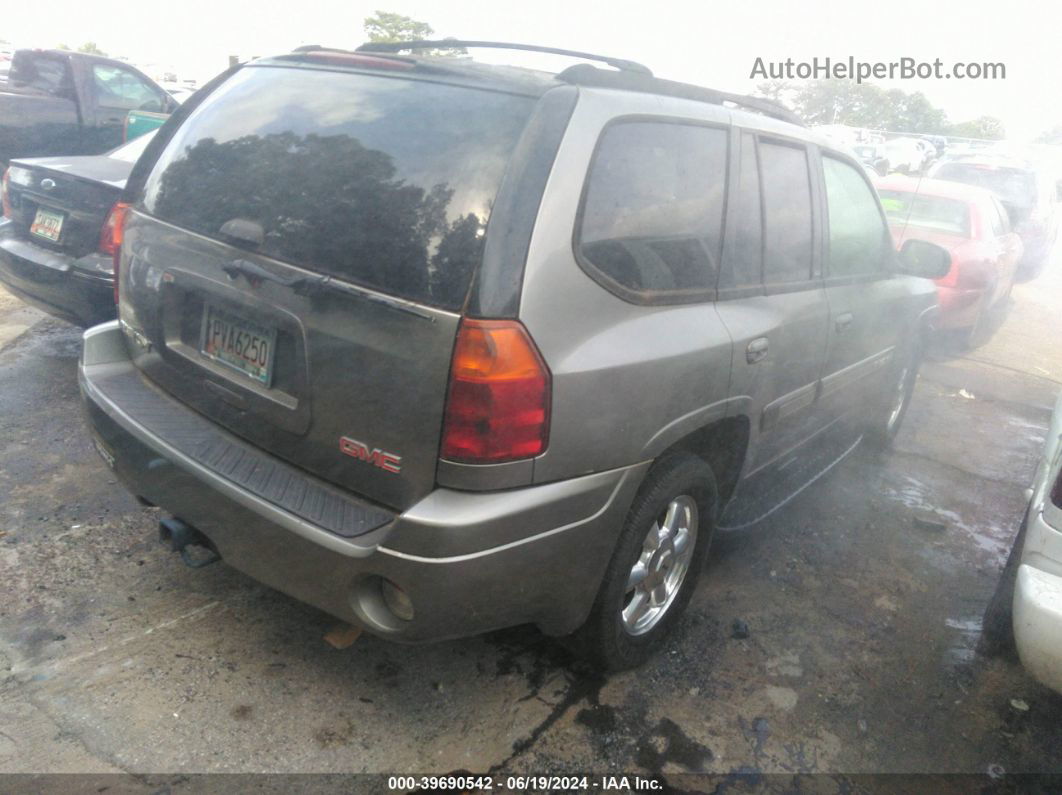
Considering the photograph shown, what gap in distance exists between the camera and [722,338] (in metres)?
2.62

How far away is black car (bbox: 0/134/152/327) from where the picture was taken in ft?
14.3

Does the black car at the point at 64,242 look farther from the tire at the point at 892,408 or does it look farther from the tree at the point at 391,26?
the tree at the point at 391,26

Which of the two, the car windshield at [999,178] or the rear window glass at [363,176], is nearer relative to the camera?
the rear window glass at [363,176]

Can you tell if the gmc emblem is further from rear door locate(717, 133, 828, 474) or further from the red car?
the red car

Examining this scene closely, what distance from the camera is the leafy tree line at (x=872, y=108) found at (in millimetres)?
35531

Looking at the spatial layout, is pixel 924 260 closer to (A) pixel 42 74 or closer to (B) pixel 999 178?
(A) pixel 42 74

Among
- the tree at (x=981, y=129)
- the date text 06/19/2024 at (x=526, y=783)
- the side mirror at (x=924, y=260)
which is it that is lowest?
the date text 06/19/2024 at (x=526, y=783)

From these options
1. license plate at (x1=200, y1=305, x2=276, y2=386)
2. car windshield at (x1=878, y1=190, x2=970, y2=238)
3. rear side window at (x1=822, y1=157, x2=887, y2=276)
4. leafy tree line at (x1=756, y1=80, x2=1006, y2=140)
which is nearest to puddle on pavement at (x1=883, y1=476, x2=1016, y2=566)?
rear side window at (x1=822, y1=157, x2=887, y2=276)

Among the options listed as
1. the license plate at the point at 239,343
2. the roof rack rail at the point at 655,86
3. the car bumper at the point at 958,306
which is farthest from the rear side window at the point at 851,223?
the car bumper at the point at 958,306

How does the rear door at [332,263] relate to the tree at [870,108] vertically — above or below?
below

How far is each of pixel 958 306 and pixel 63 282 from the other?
6861 mm

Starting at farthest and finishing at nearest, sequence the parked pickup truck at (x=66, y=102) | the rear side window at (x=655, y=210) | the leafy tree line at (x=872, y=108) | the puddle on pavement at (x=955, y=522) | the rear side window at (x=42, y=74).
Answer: the leafy tree line at (x=872, y=108) → the rear side window at (x=42, y=74) → the parked pickup truck at (x=66, y=102) → the puddle on pavement at (x=955, y=522) → the rear side window at (x=655, y=210)

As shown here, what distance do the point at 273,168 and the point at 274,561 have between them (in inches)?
43.9

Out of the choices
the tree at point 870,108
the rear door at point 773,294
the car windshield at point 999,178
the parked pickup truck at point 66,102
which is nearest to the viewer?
the rear door at point 773,294
